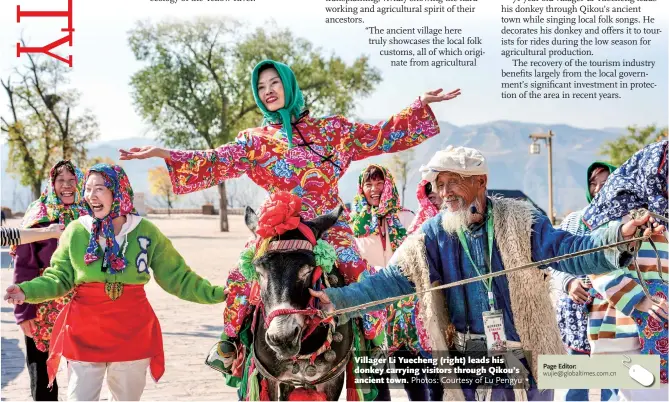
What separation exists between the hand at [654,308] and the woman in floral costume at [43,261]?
392 centimetres

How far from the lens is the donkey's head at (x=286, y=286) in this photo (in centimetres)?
389

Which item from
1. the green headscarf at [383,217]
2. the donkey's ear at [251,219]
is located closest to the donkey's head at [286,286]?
the donkey's ear at [251,219]

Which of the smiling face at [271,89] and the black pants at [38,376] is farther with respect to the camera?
the black pants at [38,376]

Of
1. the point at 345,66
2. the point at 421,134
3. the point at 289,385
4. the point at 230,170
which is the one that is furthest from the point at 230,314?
the point at 345,66

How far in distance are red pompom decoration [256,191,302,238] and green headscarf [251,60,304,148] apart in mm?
779

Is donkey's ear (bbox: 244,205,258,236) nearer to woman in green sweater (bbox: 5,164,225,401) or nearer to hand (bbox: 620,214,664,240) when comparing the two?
woman in green sweater (bbox: 5,164,225,401)

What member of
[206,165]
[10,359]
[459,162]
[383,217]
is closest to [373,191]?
[383,217]

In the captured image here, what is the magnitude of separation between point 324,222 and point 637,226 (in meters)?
1.60

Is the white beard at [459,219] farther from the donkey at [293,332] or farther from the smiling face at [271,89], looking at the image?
the smiling face at [271,89]

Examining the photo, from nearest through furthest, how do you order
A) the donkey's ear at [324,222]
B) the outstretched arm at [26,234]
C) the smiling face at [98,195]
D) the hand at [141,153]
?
the donkey's ear at [324,222], the hand at [141,153], the smiling face at [98,195], the outstretched arm at [26,234]

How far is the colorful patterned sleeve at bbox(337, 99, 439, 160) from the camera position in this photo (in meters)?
5.15

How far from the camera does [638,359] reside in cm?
494

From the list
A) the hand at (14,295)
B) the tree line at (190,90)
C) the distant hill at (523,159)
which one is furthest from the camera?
the distant hill at (523,159)

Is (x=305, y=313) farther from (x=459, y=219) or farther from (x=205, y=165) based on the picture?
(x=205, y=165)
